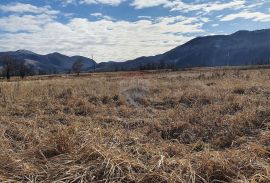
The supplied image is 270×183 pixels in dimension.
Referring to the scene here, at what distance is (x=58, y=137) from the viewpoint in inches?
180

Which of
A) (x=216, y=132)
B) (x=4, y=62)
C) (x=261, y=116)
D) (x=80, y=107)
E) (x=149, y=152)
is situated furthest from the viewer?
(x=4, y=62)

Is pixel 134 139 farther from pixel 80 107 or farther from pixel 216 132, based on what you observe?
pixel 80 107

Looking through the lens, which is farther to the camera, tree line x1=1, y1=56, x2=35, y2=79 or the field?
tree line x1=1, y1=56, x2=35, y2=79

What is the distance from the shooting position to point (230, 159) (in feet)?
13.0

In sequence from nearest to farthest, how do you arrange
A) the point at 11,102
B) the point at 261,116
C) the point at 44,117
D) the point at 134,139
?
the point at 134,139 < the point at 261,116 < the point at 44,117 < the point at 11,102

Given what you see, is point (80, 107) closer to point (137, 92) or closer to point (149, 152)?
point (137, 92)

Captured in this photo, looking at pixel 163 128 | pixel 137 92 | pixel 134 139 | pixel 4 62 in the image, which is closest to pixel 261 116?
pixel 163 128

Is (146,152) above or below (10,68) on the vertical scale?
above

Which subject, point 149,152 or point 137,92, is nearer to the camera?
point 149,152

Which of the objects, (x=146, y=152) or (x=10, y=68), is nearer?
(x=146, y=152)

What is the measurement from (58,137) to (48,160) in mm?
479

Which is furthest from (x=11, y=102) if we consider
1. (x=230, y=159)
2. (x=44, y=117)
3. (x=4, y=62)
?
(x=4, y=62)

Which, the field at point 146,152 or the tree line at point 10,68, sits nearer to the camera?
the field at point 146,152

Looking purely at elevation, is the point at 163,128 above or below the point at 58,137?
below
